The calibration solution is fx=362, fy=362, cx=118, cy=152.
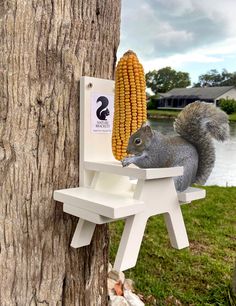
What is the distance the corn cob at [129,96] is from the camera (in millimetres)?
762

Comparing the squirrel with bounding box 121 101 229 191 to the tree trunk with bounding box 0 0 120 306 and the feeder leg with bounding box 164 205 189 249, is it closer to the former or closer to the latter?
the feeder leg with bounding box 164 205 189 249

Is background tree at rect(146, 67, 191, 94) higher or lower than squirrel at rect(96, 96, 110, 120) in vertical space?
higher

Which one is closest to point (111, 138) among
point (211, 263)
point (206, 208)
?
point (211, 263)

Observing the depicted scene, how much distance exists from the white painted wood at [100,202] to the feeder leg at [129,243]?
0.03 metres

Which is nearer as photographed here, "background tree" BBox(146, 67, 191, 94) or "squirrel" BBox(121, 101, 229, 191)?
"squirrel" BBox(121, 101, 229, 191)

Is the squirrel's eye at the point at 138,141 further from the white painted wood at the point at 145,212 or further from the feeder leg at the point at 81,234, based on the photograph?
the feeder leg at the point at 81,234

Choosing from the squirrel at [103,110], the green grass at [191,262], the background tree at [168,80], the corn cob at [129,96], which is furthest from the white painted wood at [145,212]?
the background tree at [168,80]

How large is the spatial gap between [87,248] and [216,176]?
446cm

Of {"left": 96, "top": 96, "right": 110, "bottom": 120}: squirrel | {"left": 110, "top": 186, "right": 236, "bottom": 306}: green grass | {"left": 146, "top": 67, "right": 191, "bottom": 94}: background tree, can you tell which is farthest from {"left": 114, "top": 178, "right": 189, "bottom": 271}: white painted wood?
{"left": 146, "top": 67, "right": 191, "bottom": 94}: background tree

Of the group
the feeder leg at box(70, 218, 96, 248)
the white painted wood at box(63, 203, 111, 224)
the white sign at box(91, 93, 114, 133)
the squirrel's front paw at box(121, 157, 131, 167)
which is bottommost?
the feeder leg at box(70, 218, 96, 248)

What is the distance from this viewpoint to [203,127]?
0.75 meters

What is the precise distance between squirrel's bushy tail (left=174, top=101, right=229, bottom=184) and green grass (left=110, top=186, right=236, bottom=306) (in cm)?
106

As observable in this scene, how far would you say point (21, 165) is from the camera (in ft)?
2.63

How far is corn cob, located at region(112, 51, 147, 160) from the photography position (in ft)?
2.50
